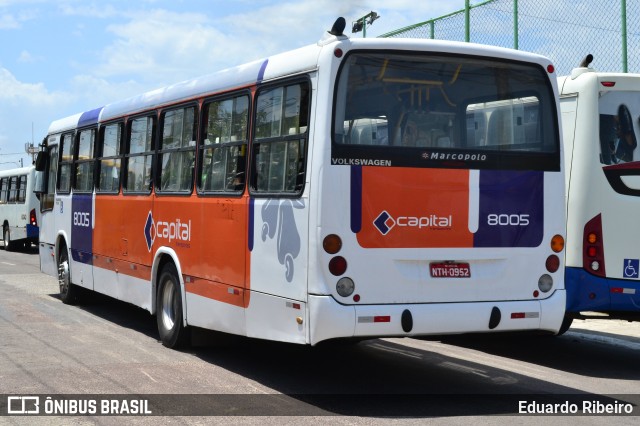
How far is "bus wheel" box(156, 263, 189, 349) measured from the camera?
10758 mm

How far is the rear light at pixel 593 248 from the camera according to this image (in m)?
→ 10.3

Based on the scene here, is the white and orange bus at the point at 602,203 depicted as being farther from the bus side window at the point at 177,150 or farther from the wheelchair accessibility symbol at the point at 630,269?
the bus side window at the point at 177,150

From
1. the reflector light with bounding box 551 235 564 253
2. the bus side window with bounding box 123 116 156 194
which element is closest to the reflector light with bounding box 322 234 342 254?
the reflector light with bounding box 551 235 564 253

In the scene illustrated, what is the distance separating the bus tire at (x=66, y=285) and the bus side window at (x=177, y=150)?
4.56 meters

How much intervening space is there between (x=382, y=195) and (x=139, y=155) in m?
5.17

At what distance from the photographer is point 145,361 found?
10.1 m

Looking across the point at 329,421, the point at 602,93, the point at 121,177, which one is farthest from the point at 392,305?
the point at 121,177

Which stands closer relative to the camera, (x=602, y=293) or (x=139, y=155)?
(x=602, y=293)

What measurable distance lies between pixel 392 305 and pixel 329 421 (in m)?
1.14

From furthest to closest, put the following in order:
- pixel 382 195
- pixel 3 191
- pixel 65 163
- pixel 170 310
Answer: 1. pixel 3 191
2. pixel 65 163
3. pixel 170 310
4. pixel 382 195

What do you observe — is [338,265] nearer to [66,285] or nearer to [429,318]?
[429,318]

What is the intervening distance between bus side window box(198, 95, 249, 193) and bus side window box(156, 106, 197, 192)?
360 millimetres

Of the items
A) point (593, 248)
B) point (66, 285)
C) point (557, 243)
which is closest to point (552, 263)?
point (557, 243)

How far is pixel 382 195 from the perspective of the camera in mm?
8016
